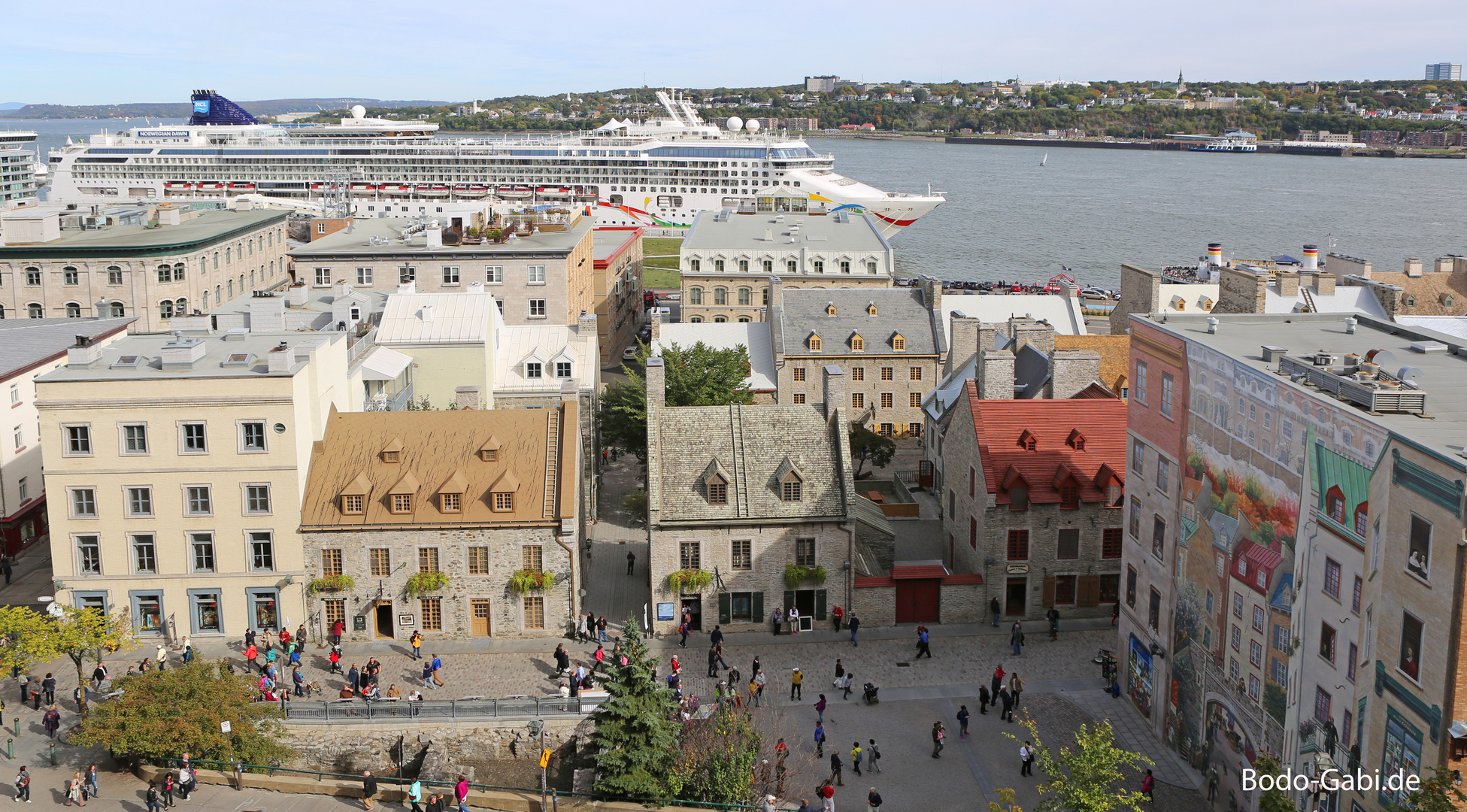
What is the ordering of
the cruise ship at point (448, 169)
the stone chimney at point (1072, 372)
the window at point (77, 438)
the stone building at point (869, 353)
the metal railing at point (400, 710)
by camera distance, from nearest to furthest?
1. the metal railing at point (400, 710)
2. the window at point (77, 438)
3. the stone chimney at point (1072, 372)
4. the stone building at point (869, 353)
5. the cruise ship at point (448, 169)

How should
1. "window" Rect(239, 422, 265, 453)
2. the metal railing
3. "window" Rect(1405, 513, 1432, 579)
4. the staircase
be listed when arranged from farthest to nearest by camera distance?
the staircase → "window" Rect(239, 422, 265, 453) → the metal railing → "window" Rect(1405, 513, 1432, 579)

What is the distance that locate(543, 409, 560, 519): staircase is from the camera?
40344mm

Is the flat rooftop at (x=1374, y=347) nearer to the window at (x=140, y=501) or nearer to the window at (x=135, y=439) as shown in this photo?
the window at (x=135, y=439)

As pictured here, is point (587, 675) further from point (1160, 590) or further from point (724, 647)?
point (1160, 590)

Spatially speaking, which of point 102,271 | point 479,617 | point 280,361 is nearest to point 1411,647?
point 479,617

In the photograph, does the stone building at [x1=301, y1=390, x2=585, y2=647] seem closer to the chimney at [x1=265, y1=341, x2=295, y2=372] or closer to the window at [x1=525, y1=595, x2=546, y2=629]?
the window at [x1=525, y1=595, x2=546, y2=629]

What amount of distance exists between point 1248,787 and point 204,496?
103 feet

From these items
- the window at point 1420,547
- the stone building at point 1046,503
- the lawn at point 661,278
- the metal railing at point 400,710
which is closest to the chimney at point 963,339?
the stone building at point 1046,503

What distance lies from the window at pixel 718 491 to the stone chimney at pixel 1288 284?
28735 millimetres

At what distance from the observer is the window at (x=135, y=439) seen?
128 feet

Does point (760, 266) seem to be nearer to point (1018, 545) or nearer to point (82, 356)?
point (1018, 545)

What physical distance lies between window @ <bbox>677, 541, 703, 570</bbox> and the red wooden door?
6.81 metres

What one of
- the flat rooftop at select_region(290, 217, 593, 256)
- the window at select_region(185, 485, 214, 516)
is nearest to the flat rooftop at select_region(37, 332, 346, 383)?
the window at select_region(185, 485, 214, 516)

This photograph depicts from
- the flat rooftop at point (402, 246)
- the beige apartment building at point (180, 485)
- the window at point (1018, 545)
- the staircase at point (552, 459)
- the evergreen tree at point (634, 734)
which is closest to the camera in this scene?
the evergreen tree at point (634, 734)
